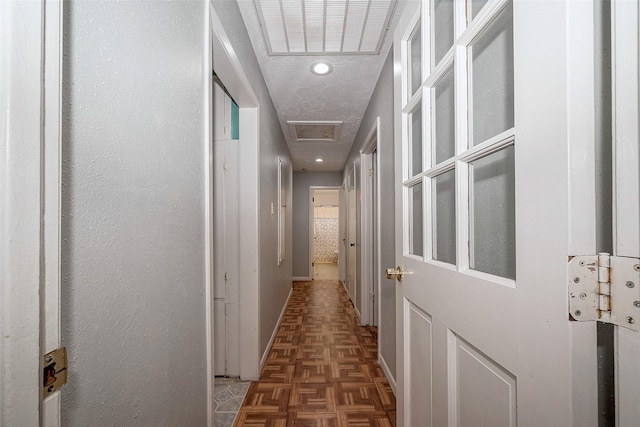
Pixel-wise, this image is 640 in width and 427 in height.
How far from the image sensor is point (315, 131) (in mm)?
3621

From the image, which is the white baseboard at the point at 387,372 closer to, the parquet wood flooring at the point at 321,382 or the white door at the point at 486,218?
the parquet wood flooring at the point at 321,382

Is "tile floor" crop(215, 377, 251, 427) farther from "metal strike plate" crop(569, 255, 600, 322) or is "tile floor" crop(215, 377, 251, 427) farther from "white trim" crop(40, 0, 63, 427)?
"metal strike plate" crop(569, 255, 600, 322)

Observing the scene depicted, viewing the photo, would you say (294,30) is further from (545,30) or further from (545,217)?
(545,217)

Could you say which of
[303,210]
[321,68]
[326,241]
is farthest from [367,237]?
[326,241]

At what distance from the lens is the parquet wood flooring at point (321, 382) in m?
1.66

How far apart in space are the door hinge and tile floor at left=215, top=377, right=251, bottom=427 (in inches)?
71.0

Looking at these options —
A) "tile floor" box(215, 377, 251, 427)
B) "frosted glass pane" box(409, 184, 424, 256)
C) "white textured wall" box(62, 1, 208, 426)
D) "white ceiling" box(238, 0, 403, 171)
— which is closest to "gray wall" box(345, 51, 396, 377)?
"white ceiling" box(238, 0, 403, 171)

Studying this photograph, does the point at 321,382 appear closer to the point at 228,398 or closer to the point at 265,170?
the point at 228,398

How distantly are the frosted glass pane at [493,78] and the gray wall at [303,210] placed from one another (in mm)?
5361

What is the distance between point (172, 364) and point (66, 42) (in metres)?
0.84

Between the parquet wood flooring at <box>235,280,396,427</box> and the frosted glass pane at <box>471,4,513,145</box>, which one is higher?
the frosted glass pane at <box>471,4,513,145</box>

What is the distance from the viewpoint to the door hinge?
0.39 m

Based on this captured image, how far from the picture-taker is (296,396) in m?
1.86

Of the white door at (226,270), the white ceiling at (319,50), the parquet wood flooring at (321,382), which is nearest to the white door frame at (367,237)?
the parquet wood flooring at (321,382)
